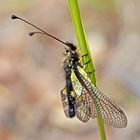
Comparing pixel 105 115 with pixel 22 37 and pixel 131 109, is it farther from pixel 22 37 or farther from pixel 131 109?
pixel 22 37

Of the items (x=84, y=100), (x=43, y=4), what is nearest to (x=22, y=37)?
(x=43, y=4)

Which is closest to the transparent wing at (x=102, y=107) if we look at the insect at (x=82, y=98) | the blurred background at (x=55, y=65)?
the insect at (x=82, y=98)

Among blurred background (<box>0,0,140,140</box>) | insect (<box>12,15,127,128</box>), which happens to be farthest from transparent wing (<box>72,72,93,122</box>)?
blurred background (<box>0,0,140,140</box>)

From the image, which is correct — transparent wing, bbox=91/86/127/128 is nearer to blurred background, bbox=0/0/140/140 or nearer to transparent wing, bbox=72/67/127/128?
transparent wing, bbox=72/67/127/128

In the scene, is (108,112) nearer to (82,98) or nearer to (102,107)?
(102,107)

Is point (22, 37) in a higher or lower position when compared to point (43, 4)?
lower

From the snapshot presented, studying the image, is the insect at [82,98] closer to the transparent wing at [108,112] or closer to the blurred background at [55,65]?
the transparent wing at [108,112]

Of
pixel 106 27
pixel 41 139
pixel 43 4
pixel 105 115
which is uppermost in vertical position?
pixel 43 4
